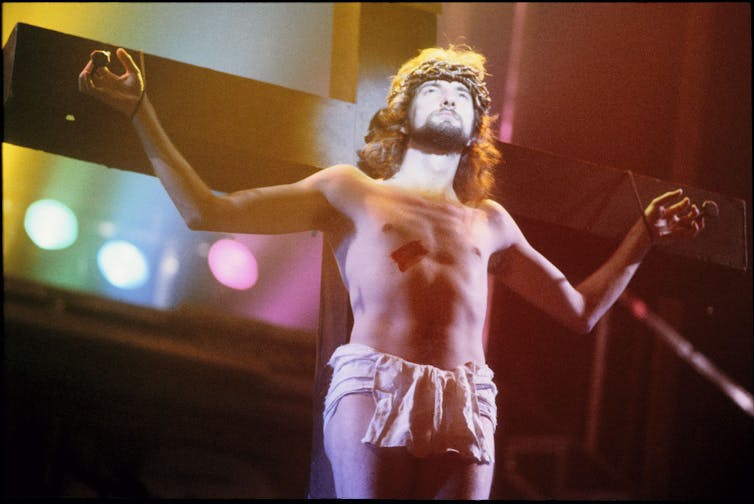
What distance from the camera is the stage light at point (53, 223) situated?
Answer: 4953 mm

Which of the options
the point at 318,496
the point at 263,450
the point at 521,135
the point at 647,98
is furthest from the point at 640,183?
the point at 263,450

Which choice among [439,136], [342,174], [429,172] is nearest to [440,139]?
[439,136]

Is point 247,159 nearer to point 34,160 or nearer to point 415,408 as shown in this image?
point 415,408

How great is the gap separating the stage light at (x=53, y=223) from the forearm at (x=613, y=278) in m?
3.24

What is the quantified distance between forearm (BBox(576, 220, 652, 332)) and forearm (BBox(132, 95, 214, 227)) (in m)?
1.37

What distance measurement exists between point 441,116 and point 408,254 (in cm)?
53

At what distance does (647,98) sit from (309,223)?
247cm

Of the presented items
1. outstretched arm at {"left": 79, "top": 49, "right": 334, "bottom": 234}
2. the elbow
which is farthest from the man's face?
the elbow

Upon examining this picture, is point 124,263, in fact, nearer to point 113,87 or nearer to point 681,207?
point 113,87

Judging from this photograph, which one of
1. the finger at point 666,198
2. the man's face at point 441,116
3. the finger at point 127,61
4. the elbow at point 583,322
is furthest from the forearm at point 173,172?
the finger at point 666,198

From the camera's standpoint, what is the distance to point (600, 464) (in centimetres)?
467

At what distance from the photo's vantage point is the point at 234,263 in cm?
461

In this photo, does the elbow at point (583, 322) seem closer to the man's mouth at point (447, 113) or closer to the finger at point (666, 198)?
the finger at point (666, 198)

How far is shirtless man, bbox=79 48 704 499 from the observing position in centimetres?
240
